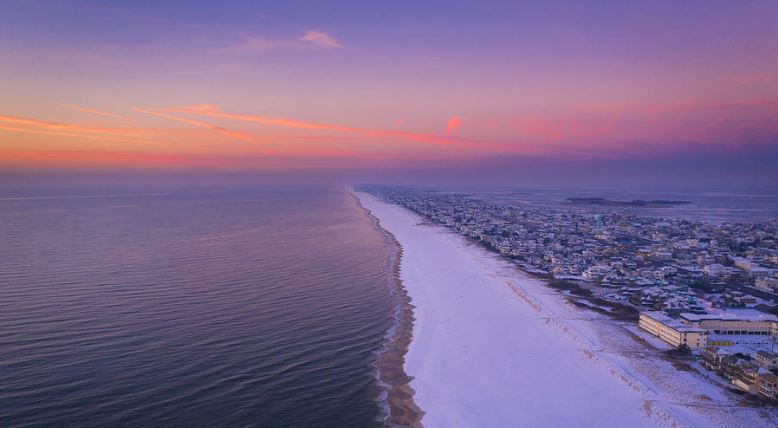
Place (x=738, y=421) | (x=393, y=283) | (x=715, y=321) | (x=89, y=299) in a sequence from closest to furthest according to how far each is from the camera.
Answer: (x=738, y=421) → (x=715, y=321) → (x=89, y=299) → (x=393, y=283)

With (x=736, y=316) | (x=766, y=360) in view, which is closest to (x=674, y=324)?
(x=766, y=360)

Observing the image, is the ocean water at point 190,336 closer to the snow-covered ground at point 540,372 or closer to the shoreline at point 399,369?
the shoreline at point 399,369

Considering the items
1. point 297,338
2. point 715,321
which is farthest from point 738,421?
point 297,338

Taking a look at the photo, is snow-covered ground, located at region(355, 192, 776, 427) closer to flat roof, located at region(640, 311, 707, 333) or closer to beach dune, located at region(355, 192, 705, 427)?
beach dune, located at region(355, 192, 705, 427)

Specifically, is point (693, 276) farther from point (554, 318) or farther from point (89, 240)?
point (89, 240)

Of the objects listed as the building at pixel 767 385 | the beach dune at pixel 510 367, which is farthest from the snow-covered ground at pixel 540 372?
the building at pixel 767 385

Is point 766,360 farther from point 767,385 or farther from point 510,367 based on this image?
point 510,367
